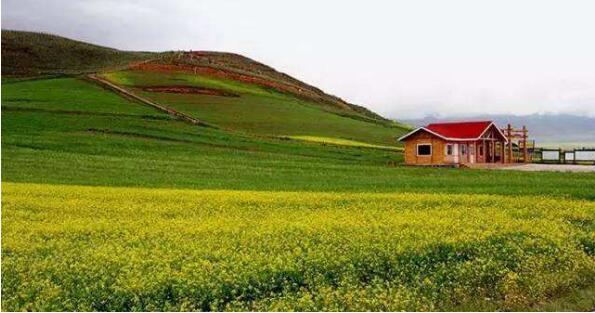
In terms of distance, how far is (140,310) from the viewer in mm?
15453

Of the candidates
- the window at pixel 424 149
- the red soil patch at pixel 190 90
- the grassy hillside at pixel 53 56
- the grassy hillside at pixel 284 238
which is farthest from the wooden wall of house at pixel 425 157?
the grassy hillside at pixel 53 56

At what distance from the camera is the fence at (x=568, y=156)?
71062 millimetres

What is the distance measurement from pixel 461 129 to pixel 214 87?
4837 cm

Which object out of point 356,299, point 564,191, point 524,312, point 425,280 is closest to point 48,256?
point 356,299

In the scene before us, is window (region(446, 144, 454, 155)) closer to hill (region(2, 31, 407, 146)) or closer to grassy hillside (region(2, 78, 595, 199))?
grassy hillside (region(2, 78, 595, 199))

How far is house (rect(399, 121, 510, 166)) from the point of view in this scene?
67750mm

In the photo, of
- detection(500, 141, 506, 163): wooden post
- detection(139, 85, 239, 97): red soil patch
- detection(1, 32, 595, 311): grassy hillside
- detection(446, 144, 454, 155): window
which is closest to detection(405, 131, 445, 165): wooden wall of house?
detection(446, 144, 454, 155): window

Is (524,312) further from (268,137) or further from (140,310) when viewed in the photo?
(268,137)

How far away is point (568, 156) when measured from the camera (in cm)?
7294

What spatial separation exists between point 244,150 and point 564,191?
34.4 meters

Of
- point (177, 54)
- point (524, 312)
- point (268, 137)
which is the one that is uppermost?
point (177, 54)

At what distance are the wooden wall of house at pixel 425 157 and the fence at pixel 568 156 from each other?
1278 centimetres

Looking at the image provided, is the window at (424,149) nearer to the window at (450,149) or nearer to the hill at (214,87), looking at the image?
the window at (450,149)

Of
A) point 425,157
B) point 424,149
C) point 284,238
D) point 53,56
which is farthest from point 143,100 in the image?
point 284,238
